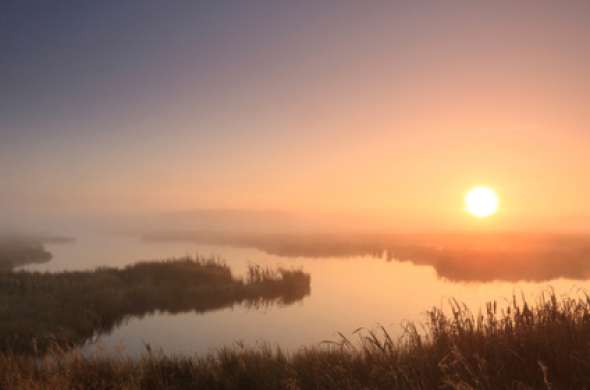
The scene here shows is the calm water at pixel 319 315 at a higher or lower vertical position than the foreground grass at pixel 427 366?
lower

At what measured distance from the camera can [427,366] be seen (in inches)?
241

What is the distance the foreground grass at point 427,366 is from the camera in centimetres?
550

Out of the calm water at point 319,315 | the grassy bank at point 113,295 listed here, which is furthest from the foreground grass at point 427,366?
the grassy bank at point 113,295

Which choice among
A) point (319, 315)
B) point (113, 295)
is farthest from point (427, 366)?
point (113, 295)

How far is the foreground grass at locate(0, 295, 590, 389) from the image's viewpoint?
18.0ft

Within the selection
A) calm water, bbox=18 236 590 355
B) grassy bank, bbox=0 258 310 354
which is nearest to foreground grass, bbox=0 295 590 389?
calm water, bbox=18 236 590 355

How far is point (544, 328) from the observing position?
22.0ft

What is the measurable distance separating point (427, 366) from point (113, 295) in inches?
686

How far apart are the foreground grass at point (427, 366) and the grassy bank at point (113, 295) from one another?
6.69m

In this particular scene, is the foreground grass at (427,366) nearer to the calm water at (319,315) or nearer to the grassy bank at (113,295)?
the calm water at (319,315)

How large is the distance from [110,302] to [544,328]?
1737cm

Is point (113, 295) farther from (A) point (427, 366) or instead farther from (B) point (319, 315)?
(A) point (427, 366)

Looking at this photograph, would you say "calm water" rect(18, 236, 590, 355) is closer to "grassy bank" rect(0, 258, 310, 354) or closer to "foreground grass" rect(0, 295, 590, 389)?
"grassy bank" rect(0, 258, 310, 354)

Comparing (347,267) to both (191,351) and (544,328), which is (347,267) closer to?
(191,351)
